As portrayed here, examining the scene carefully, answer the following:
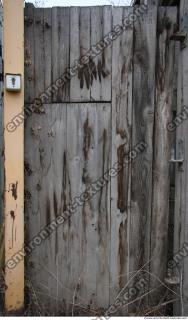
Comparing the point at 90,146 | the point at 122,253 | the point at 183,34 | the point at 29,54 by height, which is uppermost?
the point at 183,34

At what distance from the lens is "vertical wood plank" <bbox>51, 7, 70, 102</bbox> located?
2588 millimetres

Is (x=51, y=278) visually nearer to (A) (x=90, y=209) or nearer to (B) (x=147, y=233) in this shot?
(A) (x=90, y=209)

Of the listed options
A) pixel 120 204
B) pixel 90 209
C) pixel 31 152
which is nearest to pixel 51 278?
pixel 90 209

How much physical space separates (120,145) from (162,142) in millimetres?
341

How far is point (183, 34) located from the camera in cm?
243

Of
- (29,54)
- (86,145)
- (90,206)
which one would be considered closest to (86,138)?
(86,145)

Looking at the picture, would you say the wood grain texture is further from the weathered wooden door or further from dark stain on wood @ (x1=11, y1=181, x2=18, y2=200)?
dark stain on wood @ (x1=11, y1=181, x2=18, y2=200)

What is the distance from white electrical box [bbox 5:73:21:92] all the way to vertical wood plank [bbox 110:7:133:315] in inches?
29.3

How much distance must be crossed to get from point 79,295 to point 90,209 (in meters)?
0.73

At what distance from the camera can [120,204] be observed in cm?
268

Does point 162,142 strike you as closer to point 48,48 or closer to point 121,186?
point 121,186

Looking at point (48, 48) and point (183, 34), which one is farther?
point (48, 48)

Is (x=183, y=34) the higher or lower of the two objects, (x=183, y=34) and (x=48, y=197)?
the higher

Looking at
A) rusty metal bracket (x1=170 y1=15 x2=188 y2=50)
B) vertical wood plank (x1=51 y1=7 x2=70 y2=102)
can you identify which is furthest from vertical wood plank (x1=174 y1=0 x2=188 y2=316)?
vertical wood plank (x1=51 y1=7 x2=70 y2=102)
